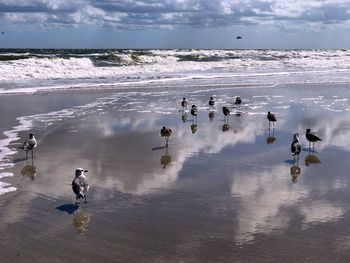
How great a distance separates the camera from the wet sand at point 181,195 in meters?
8.15

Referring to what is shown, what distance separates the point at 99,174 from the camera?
499 inches

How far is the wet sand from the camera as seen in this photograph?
815cm

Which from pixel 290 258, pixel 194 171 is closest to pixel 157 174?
pixel 194 171

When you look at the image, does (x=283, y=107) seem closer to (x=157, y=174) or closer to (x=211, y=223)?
(x=157, y=174)

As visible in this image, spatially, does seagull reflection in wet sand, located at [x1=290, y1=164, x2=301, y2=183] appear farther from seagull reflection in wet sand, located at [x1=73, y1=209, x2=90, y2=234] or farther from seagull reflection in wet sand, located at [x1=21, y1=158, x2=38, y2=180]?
seagull reflection in wet sand, located at [x1=21, y1=158, x2=38, y2=180]

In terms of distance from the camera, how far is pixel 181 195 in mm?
10898

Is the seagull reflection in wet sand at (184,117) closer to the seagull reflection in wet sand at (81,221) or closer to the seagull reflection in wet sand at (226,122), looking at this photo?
the seagull reflection in wet sand at (226,122)

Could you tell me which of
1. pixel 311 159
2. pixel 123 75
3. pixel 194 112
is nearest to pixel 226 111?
pixel 194 112

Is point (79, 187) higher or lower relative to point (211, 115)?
lower

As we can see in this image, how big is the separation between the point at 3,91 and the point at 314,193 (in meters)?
27.6

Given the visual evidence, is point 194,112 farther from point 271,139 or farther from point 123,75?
point 123,75

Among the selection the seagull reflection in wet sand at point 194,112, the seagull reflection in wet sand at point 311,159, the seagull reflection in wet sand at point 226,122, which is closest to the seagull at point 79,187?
the seagull reflection in wet sand at point 311,159

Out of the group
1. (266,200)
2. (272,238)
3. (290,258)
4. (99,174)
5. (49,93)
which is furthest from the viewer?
(49,93)

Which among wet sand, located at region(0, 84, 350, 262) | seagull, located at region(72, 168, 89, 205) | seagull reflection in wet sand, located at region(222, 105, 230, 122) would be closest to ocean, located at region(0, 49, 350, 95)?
seagull reflection in wet sand, located at region(222, 105, 230, 122)
